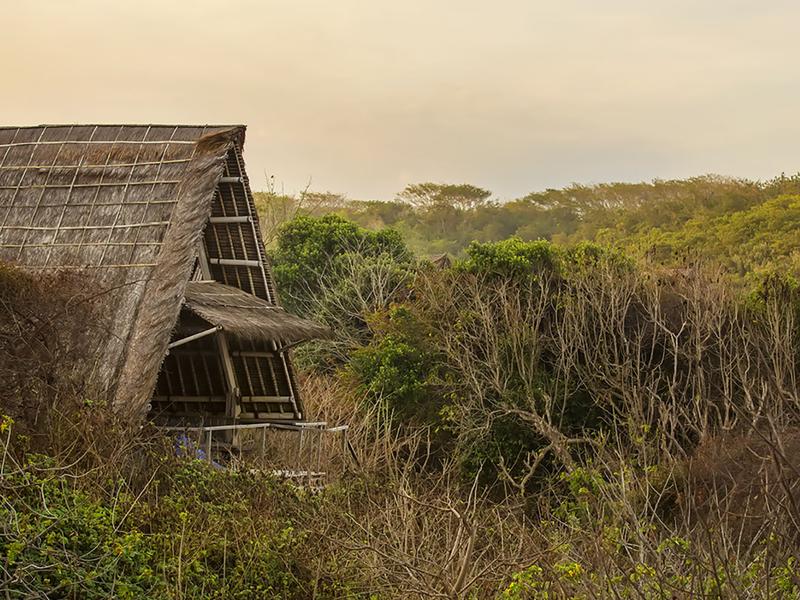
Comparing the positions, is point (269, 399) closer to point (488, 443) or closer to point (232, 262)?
point (232, 262)

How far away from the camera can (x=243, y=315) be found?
1492cm

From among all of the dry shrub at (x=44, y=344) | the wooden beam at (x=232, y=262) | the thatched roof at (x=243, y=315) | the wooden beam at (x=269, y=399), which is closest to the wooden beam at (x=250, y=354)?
the wooden beam at (x=269, y=399)

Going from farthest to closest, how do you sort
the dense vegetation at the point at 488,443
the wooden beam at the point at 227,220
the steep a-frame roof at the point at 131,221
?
the wooden beam at the point at 227,220
the steep a-frame roof at the point at 131,221
the dense vegetation at the point at 488,443

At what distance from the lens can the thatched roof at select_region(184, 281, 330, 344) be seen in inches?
559

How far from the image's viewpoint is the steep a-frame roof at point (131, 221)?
43.9ft

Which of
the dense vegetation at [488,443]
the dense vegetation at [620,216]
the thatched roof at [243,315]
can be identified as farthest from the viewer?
the dense vegetation at [620,216]

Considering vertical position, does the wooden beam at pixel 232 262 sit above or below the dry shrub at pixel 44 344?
above

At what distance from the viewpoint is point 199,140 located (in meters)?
16.1

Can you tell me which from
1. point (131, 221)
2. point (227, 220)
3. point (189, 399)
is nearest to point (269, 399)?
point (189, 399)

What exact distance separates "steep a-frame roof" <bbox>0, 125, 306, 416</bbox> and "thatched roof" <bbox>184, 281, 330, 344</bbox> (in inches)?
19.0

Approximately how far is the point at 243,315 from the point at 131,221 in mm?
1897

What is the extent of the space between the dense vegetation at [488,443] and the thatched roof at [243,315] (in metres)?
1.67

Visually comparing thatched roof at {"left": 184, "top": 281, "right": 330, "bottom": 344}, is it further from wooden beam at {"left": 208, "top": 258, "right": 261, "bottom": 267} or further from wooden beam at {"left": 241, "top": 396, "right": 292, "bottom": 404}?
wooden beam at {"left": 241, "top": 396, "right": 292, "bottom": 404}

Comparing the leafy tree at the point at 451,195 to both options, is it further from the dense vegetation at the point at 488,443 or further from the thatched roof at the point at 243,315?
the thatched roof at the point at 243,315
